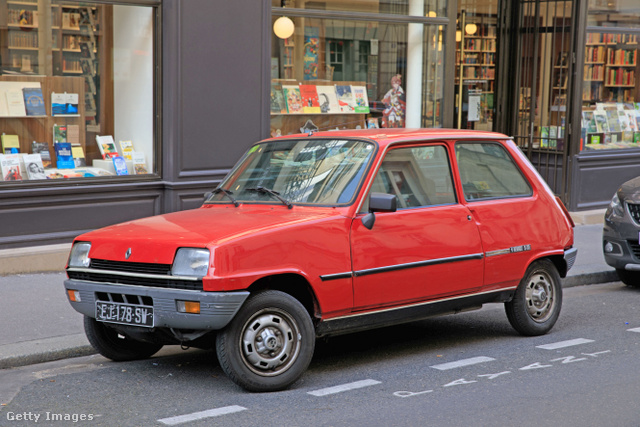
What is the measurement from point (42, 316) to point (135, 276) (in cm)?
246

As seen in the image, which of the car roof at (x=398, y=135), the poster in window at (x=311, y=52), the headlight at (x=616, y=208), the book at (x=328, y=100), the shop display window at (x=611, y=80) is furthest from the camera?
the shop display window at (x=611, y=80)

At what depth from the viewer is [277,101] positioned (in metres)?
11.7

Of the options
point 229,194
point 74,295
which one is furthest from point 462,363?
point 74,295

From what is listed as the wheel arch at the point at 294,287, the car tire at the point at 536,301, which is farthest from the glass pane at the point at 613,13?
the wheel arch at the point at 294,287

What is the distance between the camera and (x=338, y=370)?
20.9 ft

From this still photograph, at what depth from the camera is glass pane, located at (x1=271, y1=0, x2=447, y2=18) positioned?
38.5ft

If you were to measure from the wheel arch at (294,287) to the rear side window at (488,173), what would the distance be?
1606 mm

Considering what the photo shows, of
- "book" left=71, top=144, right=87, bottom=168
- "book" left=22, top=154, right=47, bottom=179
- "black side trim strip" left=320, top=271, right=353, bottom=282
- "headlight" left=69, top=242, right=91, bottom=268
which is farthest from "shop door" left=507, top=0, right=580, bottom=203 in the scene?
"headlight" left=69, top=242, right=91, bottom=268

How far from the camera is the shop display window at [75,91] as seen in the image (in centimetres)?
989

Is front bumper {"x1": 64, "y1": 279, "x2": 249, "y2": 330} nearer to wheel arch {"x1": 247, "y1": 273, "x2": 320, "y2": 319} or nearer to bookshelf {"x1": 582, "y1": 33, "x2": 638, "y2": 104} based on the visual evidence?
wheel arch {"x1": 247, "y1": 273, "x2": 320, "y2": 319}

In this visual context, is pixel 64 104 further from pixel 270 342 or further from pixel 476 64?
pixel 476 64

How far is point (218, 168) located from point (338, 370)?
5.07 metres

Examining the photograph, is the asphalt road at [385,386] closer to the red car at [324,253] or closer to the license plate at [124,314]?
the red car at [324,253]

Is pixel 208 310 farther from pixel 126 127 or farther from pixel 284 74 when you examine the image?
pixel 284 74
